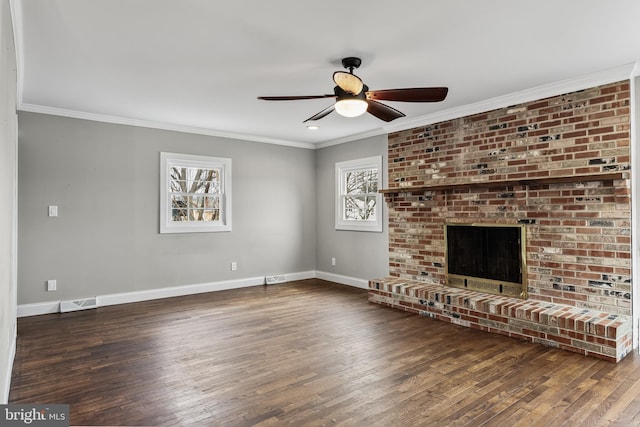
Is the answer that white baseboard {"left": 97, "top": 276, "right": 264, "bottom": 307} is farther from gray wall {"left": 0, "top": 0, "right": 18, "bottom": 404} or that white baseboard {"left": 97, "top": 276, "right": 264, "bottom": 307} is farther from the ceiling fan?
the ceiling fan

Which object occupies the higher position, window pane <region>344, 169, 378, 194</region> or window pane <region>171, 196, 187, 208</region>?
window pane <region>344, 169, 378, 194</region>

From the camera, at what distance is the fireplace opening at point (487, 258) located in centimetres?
413

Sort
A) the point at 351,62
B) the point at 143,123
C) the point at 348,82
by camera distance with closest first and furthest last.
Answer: the point at 348,82 < the point at 351,62 < the point at 143,123

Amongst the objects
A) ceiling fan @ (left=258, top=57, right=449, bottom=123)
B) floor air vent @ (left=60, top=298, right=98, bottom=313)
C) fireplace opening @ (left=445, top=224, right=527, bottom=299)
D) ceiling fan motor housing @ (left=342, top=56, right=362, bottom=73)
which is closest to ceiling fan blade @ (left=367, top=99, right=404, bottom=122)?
ceiling fan @ (left=258, top=57, right=449, bottom=123)

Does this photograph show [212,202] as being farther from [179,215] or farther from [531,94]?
[531,94]

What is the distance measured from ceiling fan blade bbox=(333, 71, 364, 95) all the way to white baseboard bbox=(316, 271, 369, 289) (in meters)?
3.75

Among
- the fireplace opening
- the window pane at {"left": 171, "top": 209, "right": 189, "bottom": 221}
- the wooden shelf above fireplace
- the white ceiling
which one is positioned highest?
the white ceiling

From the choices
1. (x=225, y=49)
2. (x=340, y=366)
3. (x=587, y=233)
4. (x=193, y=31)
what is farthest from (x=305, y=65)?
(x=587, y=233)

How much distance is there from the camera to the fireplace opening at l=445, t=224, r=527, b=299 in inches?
163

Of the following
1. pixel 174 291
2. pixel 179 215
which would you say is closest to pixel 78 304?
pixel 174 291

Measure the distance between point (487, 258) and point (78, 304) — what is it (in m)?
4.89

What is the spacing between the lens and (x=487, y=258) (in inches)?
173

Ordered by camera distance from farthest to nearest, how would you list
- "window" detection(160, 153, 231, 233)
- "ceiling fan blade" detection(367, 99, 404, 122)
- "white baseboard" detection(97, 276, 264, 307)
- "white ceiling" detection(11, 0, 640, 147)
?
"window" detection(160, 153, 231, 233), "white baseboard" detection(97, 276, 264, 307), "ceiling fan blade" detection(367, 99, 404, 122), "white ceiling" detection(11, 0, 640, 147)

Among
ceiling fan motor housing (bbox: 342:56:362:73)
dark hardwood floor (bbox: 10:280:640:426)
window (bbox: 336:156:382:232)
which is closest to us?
dark hardwood floor (bbox: 10:280:640:426)
